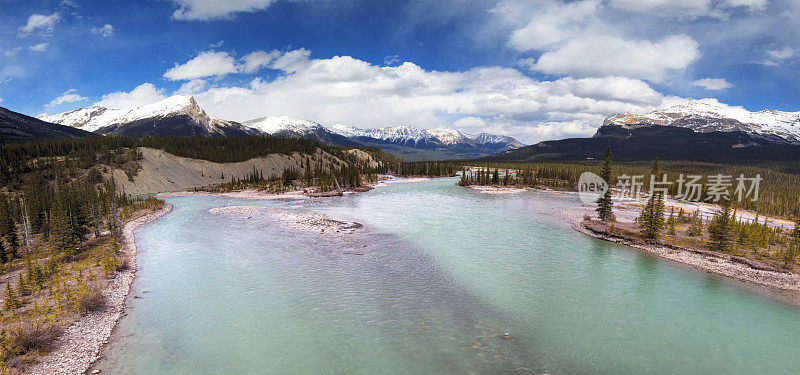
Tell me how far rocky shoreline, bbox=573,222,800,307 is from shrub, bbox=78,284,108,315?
55.3 metres

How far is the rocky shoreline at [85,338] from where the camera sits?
55.6 feet

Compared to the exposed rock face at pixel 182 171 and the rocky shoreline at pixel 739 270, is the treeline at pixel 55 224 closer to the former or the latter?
the exposed rock face at pixel 182 171

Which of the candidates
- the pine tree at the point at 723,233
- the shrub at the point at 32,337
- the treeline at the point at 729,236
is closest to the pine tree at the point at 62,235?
the shrub at the point at 32,337

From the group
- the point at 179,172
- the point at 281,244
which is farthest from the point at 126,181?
the point at 281,244

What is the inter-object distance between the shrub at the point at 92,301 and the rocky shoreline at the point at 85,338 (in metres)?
0.42

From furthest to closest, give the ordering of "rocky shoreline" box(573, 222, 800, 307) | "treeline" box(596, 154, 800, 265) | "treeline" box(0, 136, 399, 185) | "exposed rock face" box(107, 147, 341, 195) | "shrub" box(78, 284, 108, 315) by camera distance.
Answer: "exposed rock face" box(107, 147, 341, 195), "treeline" box(0, 136, 399, 185), "treeline" box(596, 154, 800, 265), "rocky shoreline" box(573, 222, 800, 307), "shrub" box(78, 284, 108, 315)

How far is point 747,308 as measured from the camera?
2738 centimetres

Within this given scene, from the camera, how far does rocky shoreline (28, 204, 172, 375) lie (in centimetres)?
1694

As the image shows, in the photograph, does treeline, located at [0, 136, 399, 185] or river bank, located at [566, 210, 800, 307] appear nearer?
river bank, located at [566, 210, 800, 307]

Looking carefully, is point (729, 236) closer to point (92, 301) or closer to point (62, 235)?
point (92, 301)

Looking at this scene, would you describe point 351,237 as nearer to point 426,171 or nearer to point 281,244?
point 281,244

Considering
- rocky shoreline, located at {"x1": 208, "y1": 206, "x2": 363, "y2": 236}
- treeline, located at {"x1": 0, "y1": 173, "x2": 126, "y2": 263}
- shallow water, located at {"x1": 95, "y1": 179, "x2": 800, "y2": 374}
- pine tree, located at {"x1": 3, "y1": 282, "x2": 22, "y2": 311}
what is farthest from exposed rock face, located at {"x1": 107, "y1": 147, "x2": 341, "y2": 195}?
pine tree, located at {"x1": 3, "y1": 282, "x2": 22, "y2": 311}

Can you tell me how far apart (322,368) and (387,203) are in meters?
63.9

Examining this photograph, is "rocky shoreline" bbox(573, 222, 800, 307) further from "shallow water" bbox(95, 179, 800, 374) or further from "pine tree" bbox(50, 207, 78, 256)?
"pine tree" bbox(50, 207, 78, 256)
